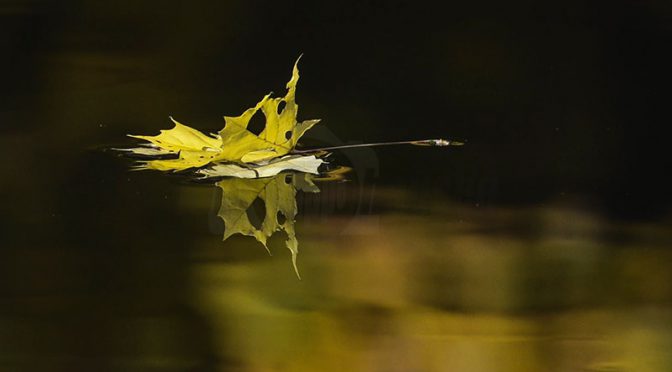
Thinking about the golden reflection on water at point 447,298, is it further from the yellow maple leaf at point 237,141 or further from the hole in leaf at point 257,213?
the yellow maple leaf at point 237,141

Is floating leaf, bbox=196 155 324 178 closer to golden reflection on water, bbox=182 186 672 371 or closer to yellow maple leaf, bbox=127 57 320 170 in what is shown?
yellow maple leaf, bbox=127 57 320 170

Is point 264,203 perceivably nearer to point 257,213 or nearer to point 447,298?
point 257,213

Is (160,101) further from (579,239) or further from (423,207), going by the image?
(579,239)

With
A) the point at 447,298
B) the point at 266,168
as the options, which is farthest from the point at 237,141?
the point at 447,298

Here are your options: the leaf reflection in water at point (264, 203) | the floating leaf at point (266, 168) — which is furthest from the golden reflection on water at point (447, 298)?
the floating leaf at point (266, 168)

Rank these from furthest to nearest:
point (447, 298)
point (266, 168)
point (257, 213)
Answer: point (266, 168) → point (257, 213) → point (447, 298)

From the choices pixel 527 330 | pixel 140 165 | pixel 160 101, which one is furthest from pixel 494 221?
pixel 160 101
